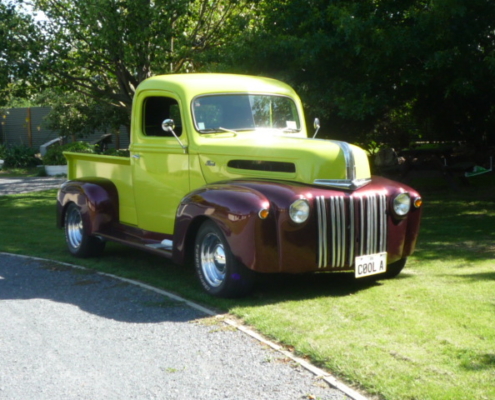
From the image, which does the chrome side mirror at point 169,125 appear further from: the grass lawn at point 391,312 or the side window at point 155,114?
the grass lawn at point 391,312

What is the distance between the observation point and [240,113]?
8.38 m

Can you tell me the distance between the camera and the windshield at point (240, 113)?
8.20 metres

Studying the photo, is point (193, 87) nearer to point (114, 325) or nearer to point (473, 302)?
point (114, 325)

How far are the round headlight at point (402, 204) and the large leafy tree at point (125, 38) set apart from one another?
9020 mm

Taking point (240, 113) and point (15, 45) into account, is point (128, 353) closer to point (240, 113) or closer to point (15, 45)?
point (240, 113)

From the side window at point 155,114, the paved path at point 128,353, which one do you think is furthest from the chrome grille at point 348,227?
the side window at point 155,114

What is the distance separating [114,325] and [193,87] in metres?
3.04

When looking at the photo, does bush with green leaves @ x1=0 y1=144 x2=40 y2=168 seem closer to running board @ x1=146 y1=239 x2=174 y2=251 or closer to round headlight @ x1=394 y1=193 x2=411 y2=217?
running board @ x1=146 y1=239 x2=174 y2=251

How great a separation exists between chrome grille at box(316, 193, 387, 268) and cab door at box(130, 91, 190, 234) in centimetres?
186

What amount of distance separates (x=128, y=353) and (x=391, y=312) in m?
2.27

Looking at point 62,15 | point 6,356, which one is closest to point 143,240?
point 6,356

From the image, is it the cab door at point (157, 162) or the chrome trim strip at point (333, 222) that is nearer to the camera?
the chrome trim strip at point (333, 222)

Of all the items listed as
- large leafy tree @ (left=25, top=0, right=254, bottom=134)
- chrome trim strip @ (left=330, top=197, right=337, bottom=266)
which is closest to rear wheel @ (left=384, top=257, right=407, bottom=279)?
chrome trim strip @ (left=330, top=197, right=337, bottom=266)

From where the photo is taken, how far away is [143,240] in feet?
28.1
